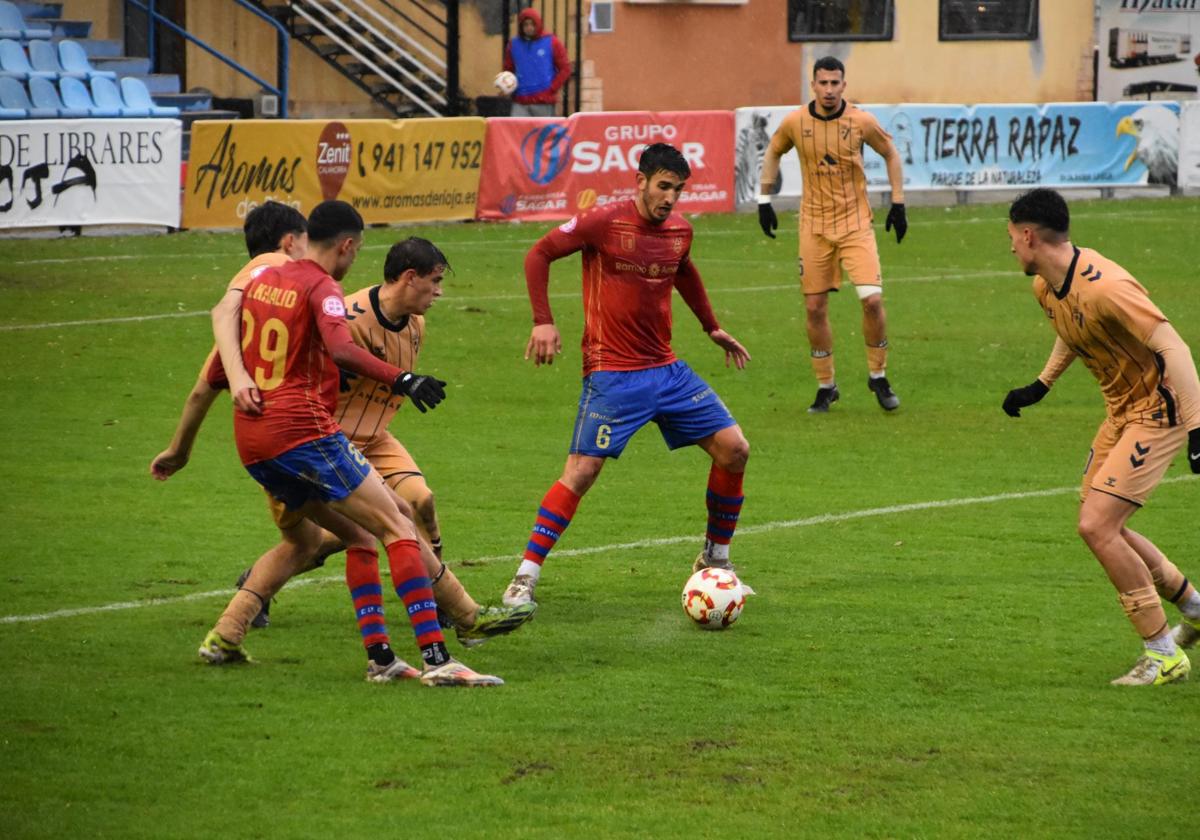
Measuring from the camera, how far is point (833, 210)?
47.3ft

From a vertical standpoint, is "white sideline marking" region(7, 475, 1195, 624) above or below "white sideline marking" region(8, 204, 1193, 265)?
below

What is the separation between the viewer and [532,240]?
2436cm

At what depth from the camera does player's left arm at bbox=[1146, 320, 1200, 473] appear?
729cm

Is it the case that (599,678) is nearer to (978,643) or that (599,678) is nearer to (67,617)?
(978,643)

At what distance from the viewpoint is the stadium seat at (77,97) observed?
2439 centimetres

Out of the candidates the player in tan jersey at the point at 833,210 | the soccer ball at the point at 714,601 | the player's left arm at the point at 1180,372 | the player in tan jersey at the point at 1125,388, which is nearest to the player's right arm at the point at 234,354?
the soccer ball at the point at 714,601

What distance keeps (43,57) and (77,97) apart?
4.64 feet

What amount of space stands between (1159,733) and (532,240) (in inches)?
713

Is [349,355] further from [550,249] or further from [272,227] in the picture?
[550,249]

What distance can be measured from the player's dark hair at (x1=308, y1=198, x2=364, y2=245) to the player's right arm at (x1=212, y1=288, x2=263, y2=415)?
371 mm

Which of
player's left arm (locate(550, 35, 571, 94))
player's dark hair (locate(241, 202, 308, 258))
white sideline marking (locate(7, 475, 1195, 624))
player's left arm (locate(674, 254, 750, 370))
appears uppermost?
player's left arm (locate(550, 35, 571, 94))

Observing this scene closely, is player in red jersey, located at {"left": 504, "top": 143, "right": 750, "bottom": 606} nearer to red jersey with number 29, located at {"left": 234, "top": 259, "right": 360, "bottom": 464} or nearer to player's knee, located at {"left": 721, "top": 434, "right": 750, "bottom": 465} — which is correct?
player's knee, located at {"left": 721, "top": 434, "right": 750, "bottom": 465}

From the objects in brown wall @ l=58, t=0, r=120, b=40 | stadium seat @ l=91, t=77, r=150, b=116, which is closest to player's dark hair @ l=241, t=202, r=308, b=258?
stadium seat @ l=91, t=77, r=150, b=116

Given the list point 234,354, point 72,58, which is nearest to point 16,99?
point 72,58
